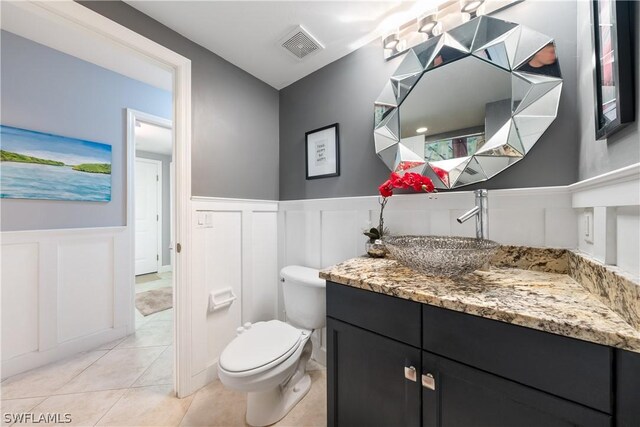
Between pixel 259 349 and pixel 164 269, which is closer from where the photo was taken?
pixel 259 349

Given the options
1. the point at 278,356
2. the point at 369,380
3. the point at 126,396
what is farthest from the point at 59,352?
the point at 369,380

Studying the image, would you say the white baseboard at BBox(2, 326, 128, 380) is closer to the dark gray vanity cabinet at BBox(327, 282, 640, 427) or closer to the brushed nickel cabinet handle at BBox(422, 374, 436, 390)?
the dark gray vanity cabinet at BBox(327, 282, 640, 427)

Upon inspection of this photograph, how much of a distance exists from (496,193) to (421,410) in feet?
3.11

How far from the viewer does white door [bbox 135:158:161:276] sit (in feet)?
13.5

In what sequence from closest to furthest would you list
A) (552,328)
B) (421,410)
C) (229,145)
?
(552,328), (421,410), (229,145)

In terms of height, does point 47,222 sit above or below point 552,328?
above

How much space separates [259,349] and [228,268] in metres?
0.64

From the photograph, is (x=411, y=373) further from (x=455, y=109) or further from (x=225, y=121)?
(x=225, y=121)

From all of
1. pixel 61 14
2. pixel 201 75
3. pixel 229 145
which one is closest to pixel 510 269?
pixel 229 145

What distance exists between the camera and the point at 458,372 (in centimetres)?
67

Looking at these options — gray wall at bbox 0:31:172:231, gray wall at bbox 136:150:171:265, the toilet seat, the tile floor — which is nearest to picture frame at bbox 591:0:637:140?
the toilet seat

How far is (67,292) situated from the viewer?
1.77m

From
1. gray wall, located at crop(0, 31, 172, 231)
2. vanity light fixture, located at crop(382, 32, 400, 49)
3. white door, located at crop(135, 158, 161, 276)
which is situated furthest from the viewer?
white door, located at crop(135, 158, 161, 276)

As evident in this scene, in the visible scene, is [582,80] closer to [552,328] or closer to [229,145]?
[552,328]
